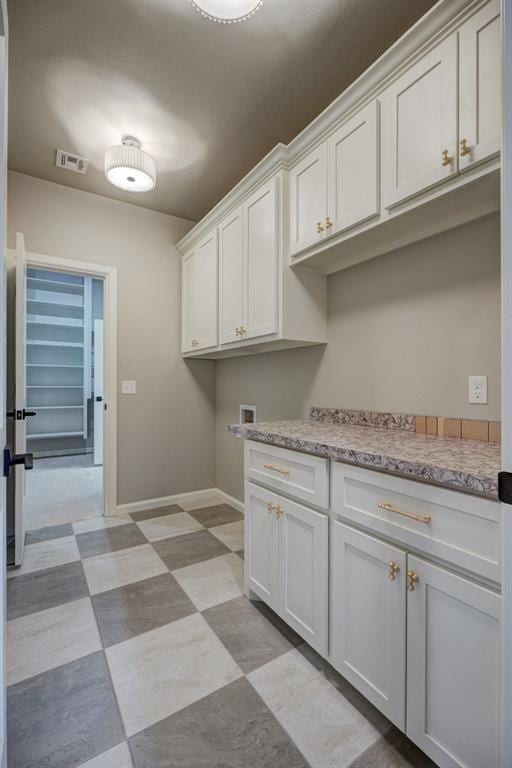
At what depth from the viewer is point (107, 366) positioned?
306 cm

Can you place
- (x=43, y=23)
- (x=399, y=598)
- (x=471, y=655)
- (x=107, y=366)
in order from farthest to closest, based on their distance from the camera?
(x=107, y=366) → (x=43, y=23) → (x=399, y=598) → (x=471, y=655)

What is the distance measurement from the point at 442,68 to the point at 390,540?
1616mm

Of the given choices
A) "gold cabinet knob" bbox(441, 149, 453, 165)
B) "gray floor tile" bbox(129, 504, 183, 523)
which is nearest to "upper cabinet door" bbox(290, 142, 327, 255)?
"gold cabinet knob" bbox(441, 149, 453, 165)

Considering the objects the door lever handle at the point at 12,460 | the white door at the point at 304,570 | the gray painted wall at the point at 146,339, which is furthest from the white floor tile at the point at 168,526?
the door lever handle at the point at 12,460

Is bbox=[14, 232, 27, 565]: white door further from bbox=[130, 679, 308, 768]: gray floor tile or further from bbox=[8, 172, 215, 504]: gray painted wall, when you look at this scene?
bbox=[130, 679, 308, 768]: gray floor tile

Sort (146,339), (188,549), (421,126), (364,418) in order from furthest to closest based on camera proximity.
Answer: (146,339) → (188,549) → (364,418) → (421,126)

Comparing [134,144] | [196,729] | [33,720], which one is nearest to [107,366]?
[134,144]

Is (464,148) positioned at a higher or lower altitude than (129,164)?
lower

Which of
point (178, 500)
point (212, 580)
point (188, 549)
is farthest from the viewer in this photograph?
point (178, 500)

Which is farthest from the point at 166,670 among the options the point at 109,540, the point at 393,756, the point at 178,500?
the point at 178,500

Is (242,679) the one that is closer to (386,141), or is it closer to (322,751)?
(322,751)

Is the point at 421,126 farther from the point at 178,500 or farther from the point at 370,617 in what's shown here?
the point at 178,500

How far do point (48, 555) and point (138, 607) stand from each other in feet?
3.18

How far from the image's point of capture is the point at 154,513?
310cm
